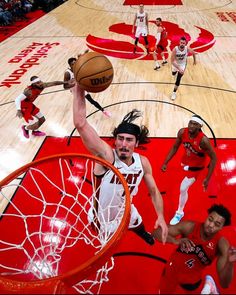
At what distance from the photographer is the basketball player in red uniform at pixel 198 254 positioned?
2.71 m

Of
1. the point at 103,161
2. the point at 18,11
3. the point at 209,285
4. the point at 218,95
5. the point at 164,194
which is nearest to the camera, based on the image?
the point at 103,161

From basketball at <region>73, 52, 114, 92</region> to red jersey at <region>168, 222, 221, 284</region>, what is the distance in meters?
1.62

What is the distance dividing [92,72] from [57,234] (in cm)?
195

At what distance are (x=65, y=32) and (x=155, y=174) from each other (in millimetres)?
10169

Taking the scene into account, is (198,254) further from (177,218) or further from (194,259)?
(177,218)

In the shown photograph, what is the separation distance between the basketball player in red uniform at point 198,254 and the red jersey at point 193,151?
1193 mm

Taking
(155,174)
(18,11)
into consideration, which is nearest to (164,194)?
(155,174)

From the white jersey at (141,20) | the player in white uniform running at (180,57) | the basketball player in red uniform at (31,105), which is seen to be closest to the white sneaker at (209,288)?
the basketball player in red uniform at (31,105)

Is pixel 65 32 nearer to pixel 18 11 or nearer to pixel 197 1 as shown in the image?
pixel 18 11

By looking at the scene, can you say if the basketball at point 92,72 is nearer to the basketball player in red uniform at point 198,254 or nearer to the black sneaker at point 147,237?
the basketball player in red uniform at point 198,254

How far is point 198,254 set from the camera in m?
2.84

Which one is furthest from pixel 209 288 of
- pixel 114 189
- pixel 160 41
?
pixel 160 41

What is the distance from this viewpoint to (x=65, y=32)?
13203 mm

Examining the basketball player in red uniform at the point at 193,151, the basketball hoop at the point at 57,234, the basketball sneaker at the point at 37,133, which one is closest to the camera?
the basketball hoop at the point at 57,234
